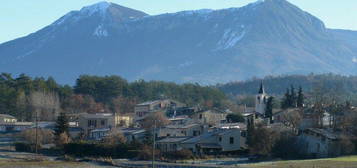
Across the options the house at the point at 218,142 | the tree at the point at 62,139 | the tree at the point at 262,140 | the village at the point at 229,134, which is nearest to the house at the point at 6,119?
the village at the point at 229,134

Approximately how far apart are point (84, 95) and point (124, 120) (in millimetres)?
23901

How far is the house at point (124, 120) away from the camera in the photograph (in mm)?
86062

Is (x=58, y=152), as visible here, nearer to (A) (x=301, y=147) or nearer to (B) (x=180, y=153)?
(B) (x=180, y=153)

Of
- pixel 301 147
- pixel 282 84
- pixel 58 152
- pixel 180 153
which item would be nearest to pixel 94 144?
pixel 58 152

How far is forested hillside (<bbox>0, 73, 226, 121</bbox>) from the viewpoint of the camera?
333 feet

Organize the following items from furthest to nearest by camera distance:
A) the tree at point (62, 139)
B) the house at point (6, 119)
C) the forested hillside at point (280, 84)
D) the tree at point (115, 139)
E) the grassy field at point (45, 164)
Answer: the forested hillside at point (280, 84)
the house at point (6, 119)
the tree at point (62, 139)
the tree at point (115, 139)
the grassy field at point (45, 164)

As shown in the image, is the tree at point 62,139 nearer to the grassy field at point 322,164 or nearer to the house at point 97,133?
the house at point 97,133

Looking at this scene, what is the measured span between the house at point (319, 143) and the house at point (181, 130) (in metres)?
14.0

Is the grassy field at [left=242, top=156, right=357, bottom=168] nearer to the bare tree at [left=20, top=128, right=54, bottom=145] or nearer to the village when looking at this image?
the village

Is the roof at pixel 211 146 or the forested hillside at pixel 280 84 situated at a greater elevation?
the forested hillside at pixel 280 84

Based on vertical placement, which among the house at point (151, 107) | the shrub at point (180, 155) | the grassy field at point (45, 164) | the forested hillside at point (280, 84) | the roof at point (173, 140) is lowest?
the grassy field at point (45, 164)

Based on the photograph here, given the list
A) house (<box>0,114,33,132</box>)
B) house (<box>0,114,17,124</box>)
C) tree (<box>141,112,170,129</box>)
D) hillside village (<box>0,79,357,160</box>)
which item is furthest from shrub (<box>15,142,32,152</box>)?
house (<box>0,114,17,124</box>)

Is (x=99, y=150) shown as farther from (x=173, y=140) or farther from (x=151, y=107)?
(x=151, y=107)

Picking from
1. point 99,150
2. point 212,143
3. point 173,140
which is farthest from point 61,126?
point 212,143
